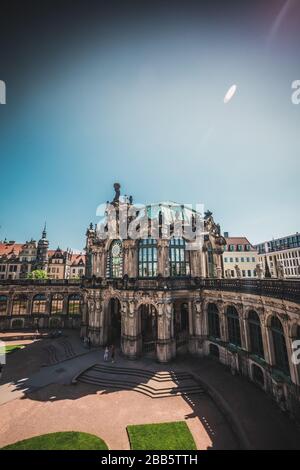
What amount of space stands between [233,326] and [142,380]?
35.3 feet

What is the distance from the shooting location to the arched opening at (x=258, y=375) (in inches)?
731

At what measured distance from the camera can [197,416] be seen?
15.7 metres

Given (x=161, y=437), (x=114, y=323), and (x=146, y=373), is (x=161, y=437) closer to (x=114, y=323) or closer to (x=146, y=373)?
(x=146, y=373)

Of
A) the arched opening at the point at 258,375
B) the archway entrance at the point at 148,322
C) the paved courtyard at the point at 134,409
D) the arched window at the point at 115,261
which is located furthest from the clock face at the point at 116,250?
the arched opening at the point at 258,375

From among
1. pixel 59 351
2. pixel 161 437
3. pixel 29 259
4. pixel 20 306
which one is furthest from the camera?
pixel 29 259

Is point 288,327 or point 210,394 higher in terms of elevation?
point 288,327

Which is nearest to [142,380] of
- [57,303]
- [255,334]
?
[255,334]

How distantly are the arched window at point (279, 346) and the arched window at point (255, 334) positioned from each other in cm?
193

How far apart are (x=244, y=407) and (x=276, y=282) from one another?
30.9 ft

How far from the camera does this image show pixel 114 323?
1369 inches

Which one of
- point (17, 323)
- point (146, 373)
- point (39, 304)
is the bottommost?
point (146, 373)

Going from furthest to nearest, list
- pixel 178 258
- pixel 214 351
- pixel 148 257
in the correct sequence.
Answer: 1. pixel 178 258
2. pixel 148 257
3. pixel 214 351
